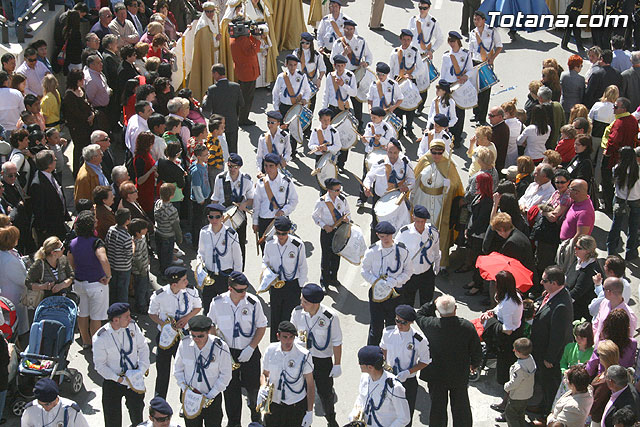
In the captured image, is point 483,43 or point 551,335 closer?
point 551,335

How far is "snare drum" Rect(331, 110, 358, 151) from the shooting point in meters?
15.9

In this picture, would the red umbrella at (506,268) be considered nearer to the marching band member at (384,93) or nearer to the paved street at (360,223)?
the paved street at (360,223)

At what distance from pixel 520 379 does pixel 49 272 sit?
525cm

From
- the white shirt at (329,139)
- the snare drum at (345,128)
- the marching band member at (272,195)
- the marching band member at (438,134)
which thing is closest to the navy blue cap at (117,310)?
the marching band member at (272,195)

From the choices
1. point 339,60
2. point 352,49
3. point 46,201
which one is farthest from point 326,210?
point 352,49

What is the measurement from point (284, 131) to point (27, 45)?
4836mm

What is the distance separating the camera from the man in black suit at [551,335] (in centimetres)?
1100

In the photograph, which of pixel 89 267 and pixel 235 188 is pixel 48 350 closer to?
pixel 89 267

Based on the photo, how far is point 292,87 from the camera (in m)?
16.9

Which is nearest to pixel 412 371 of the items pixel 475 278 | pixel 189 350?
pixel 189 350

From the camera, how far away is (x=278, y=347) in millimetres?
9961

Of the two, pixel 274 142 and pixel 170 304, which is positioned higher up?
pixel 274 142

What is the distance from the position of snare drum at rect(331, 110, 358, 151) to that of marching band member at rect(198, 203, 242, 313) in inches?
169

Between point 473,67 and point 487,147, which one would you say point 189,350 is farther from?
point 473,67
